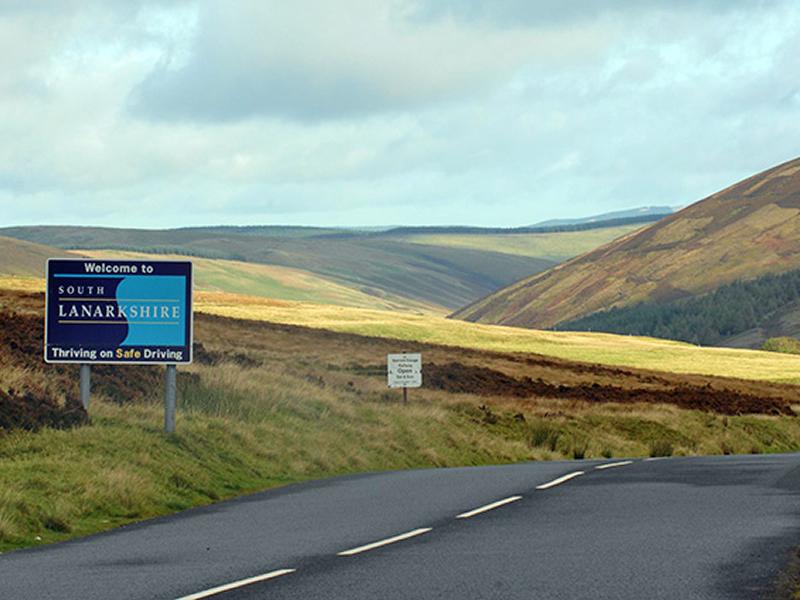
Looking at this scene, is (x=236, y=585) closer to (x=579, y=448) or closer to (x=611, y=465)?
(x=611, y=465)

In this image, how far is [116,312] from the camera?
24.9 metres

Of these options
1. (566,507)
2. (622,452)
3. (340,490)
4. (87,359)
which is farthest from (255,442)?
(622,452)

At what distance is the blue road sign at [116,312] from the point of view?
81.4 ft

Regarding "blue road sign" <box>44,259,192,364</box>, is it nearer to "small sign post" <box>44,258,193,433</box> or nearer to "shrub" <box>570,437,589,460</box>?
"small sign post" <box>44,258,193,433</box>

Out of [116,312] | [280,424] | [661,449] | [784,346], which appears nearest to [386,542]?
[116,312]

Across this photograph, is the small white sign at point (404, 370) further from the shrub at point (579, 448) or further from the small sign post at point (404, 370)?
the shrub at point (579, 448)

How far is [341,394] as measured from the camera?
39094 mm

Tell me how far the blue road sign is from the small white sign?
1572 centimetres

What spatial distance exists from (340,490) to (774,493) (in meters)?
6.29

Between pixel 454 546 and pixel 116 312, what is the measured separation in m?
12.9

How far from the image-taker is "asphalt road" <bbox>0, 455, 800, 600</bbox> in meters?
10.8

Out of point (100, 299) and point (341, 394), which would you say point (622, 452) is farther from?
point (100, 299)

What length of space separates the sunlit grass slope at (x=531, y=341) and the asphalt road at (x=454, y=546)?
65.7 m

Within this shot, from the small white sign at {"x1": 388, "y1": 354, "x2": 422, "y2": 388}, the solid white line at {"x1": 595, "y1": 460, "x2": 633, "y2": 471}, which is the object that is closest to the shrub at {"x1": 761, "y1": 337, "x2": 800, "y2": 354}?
the small white sign at {"x1": 388, "y1": 354, "x2": 422, "y2": 388}
